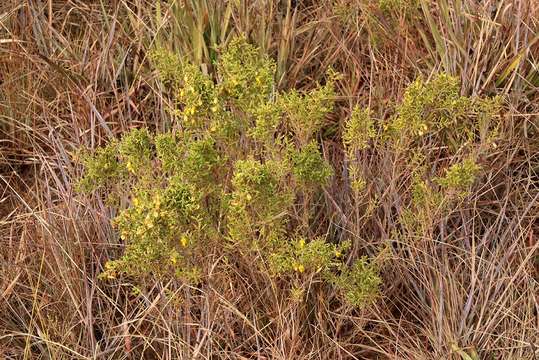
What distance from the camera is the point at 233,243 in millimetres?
2418

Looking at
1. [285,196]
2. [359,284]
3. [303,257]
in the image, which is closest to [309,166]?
[285,196]

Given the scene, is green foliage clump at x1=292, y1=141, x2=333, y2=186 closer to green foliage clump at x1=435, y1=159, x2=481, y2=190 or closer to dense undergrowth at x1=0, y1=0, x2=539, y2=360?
dense undergrowth at x1=0, y1=0, x2=539, y2=360

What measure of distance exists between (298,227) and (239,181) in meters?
0.34

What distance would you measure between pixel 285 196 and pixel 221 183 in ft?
0.77

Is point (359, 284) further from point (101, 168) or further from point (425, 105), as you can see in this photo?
point (101, 168)

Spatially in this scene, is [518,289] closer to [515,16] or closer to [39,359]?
[515,16]

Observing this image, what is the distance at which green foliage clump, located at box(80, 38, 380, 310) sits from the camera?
6.88 ft

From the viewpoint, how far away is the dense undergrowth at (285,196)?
223 centimetres

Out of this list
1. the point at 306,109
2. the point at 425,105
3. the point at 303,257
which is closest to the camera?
the point at 303,257

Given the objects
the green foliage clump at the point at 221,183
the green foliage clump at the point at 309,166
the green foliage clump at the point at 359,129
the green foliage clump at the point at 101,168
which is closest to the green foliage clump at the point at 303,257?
the green foliage clump at the point at 221,183

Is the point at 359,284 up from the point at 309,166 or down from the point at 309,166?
down

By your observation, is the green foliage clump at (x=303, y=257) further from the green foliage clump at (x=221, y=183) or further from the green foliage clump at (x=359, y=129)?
the green foliage clump at (x=359, y=129)

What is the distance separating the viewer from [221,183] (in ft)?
7.76

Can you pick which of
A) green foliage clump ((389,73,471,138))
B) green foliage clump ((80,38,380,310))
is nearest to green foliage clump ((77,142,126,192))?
green foliage clump ((80,38,380,310))
